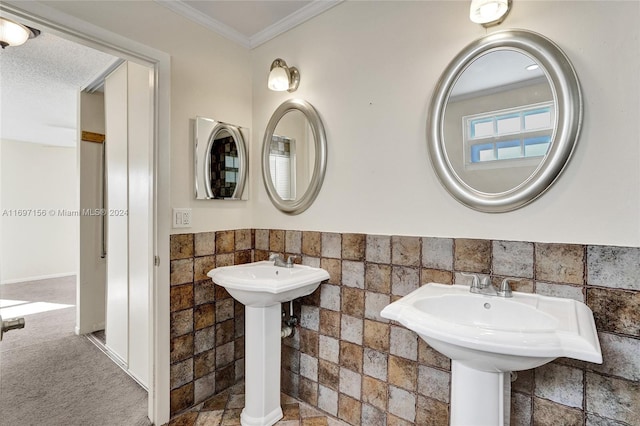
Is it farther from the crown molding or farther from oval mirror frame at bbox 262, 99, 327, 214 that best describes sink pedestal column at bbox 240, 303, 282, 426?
the crown molding

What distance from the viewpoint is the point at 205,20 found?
1.95 meters

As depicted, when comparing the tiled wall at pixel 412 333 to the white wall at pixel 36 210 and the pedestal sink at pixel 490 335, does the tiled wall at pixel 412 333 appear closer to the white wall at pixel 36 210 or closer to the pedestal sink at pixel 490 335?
the pedestal sink at pixel 490 335

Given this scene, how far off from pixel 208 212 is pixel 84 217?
→ 6.04 ft

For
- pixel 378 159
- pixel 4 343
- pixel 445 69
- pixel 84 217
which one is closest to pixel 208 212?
pixel 378 159

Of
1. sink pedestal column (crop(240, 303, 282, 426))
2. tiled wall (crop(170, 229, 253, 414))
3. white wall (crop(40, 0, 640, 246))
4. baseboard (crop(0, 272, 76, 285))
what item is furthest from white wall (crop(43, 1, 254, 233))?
baseboard (crop(0, 272, 76, 285))

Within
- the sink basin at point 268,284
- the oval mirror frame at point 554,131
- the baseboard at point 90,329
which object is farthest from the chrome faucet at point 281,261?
the baseboard at point 90,329

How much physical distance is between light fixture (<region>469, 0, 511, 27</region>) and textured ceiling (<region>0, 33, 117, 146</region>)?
2.56m

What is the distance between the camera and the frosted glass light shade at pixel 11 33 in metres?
1.83

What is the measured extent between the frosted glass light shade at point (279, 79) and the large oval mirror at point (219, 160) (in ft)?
1.43

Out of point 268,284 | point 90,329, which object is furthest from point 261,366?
point 90,329

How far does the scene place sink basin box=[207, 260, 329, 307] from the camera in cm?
153

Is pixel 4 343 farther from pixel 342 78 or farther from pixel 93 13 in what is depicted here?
pixel 342 78

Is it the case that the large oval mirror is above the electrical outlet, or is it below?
above

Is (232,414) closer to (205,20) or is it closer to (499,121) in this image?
(499,121)
